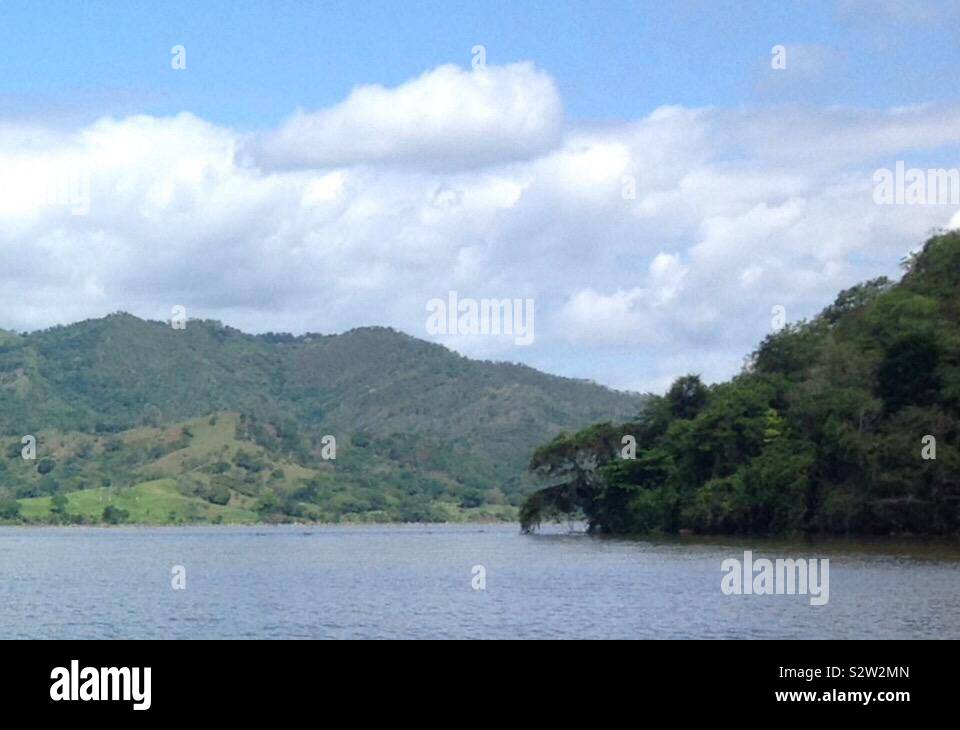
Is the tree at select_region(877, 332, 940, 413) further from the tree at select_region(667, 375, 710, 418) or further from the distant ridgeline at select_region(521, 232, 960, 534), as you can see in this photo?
the tree at select_region(667, 375, 710, 418)

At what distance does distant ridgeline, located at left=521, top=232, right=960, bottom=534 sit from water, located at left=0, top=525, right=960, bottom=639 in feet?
15.8

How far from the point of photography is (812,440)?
88.6 m

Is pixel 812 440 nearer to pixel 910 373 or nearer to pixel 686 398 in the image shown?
pixel 910 373

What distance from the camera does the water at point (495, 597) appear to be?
134ft

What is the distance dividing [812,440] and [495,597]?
42.4 meters
